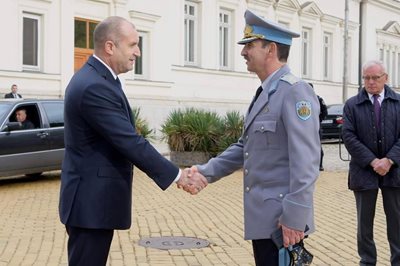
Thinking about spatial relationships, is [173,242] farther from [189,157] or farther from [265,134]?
[189,157]

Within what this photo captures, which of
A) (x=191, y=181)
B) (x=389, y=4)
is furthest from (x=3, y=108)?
(x=389, y=4)

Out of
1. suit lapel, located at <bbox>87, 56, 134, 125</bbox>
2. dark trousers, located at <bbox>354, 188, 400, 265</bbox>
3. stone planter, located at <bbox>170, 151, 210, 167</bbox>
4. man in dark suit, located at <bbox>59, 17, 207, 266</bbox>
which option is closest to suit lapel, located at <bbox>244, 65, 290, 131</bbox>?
man in dark suit, located at <bbox>59, 17, 207, 266</bbox>

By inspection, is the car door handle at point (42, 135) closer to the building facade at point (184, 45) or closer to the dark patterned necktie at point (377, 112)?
the building facade at point (184, 45)

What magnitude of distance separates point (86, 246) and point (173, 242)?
4245mm

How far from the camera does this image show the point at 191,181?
15.3 feet

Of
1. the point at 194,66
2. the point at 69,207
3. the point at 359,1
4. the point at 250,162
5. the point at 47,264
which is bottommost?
the point at 47,264

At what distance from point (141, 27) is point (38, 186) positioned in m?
13.4

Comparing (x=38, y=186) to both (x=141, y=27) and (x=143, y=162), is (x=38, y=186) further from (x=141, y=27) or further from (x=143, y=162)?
(x=141, y=27)

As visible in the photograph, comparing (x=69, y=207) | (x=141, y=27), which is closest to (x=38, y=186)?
(x=69, y=207)

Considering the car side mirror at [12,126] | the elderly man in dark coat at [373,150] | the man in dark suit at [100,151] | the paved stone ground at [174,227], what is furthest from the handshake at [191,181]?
the car side mirror at [12,126]

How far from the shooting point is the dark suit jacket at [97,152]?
13.3 ft

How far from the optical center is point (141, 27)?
2683cm

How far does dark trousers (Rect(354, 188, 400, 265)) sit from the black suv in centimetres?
901

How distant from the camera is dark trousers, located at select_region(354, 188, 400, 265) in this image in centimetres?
651
